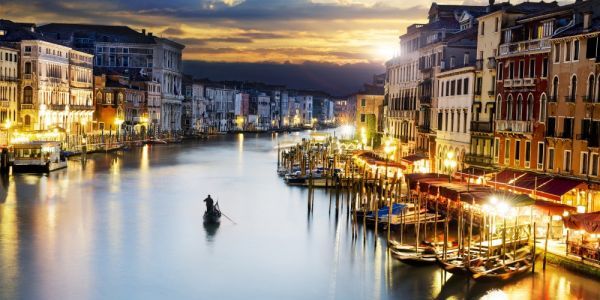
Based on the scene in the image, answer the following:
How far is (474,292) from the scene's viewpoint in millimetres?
16062

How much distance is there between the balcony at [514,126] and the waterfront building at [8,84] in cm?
2713

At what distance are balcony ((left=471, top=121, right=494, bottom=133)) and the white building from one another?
2.01 feet

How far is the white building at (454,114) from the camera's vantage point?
2720 cm

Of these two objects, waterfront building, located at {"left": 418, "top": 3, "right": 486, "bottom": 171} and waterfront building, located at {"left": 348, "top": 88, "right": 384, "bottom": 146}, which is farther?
waterfront building, located at {"left": 348, "top": 88, "right": 384, "bottom": 146}

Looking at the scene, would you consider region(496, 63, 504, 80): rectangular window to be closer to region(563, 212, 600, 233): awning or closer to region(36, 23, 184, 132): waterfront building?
region(563, 212, 600, 233): awning

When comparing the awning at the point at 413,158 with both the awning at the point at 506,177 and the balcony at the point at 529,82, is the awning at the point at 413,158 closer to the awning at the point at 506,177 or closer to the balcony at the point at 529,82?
the awning at the point at 506,177

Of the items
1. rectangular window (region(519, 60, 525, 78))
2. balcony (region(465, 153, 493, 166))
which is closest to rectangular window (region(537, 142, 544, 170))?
rectangular window (region(519, 60, 525, 78))

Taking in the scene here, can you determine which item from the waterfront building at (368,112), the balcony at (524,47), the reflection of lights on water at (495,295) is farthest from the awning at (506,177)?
the waterfront building at (368,112)

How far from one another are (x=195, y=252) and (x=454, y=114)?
1193 cm

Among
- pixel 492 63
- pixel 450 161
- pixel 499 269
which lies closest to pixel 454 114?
pixel 450 161

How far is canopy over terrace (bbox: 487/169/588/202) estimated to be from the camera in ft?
63.1

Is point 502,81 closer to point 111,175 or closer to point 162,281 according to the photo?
point 162,281

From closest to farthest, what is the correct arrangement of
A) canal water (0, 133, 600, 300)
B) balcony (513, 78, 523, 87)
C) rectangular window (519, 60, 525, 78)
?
1. canal water (0, 133, 600, 300)
2. rectangular window (519, 60, 525, 78)
3. balcony (513, 78, 523, 87)

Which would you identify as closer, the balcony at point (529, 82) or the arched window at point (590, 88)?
the arched window at point (590, 88)
